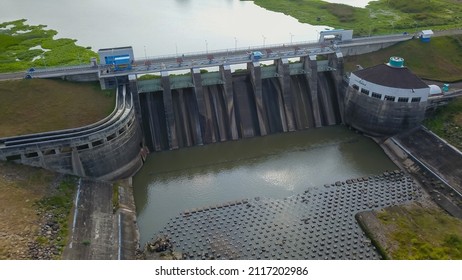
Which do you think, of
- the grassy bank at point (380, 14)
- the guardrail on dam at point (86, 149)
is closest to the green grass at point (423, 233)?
the guardrail on dam at point (86, 149)

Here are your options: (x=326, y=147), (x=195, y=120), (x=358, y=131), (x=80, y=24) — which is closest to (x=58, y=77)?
(x=195, y=120)

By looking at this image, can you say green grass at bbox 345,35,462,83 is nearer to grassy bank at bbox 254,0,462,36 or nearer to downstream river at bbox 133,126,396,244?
downstream river at bbox 133,126,396,244

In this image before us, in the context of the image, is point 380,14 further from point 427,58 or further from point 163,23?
point 163,23

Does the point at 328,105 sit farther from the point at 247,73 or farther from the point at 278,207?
the point at 278,207

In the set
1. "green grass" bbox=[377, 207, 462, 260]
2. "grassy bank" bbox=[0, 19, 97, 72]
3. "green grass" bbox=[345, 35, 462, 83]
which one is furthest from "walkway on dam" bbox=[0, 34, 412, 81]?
"green grass" bbox=[377, 207, 462, 260]

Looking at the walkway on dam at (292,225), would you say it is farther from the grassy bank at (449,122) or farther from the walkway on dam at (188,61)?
the walkway on dam at (188,61)

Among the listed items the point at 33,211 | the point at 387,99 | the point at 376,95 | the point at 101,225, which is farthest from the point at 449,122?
the point at 33,211
